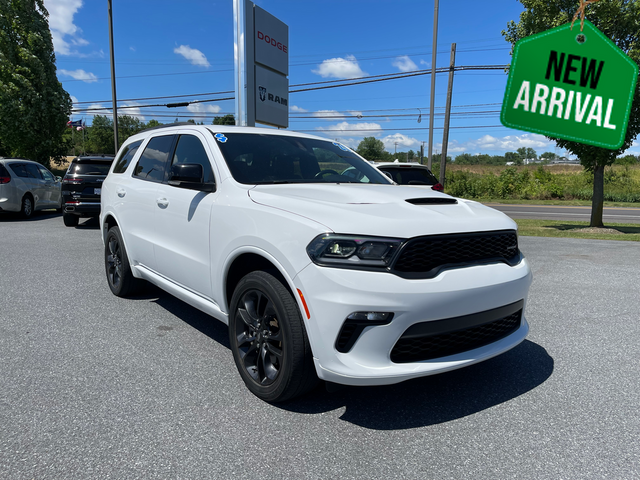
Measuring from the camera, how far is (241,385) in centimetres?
320

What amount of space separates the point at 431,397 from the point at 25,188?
14364mm

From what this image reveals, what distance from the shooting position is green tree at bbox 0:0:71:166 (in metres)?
23.5

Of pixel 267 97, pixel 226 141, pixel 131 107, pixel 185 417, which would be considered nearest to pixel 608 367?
pixel 185 417

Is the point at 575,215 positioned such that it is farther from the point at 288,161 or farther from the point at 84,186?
the point at 288,161

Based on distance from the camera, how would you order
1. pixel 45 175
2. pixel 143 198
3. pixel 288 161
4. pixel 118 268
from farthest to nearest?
pixel 45 175 < pixel 118 268 < pixel 143 198 < pixel 288 161

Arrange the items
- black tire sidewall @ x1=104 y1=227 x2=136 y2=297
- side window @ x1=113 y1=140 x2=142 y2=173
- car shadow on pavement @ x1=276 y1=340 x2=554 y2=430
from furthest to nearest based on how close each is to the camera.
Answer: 1. side window @ x1=113 y1=140 x2=142 y2=173
2. black tire sidewall @ x1=104 y1=227 x2=136 y2=297
3. car shadow on pavement @ x1=276 y1=340 x2=554 y2=430

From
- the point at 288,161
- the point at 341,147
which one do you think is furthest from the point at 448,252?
the point at 341,147

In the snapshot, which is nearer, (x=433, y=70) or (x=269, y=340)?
(x=269, y=340)

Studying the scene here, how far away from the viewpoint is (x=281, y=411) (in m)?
2.86

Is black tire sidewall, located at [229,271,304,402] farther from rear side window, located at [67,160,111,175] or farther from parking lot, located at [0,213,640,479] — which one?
rear side window, located at [67,160,111,175]

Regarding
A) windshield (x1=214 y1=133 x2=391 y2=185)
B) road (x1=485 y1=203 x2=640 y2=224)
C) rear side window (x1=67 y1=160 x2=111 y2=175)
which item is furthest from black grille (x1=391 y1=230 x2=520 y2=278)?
road (x1=485 y1=203 x2=640 y2=224)

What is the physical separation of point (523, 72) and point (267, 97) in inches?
304

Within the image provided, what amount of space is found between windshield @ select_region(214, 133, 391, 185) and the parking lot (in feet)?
4.93

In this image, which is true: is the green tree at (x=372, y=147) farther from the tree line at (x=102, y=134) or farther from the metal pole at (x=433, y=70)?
the metal pole at (x=433, y=70)
